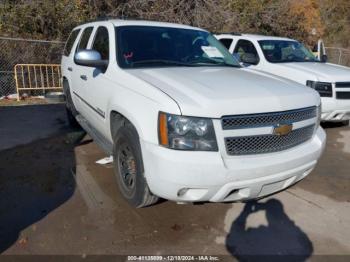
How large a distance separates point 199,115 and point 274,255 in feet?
4.69

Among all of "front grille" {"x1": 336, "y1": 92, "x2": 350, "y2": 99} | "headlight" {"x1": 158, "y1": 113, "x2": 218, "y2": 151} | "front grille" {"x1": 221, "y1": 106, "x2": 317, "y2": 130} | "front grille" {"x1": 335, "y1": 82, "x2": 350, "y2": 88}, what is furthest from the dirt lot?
"front grille" {"x1": 335, "y1": 82, "x2": 350, "y2": 88}

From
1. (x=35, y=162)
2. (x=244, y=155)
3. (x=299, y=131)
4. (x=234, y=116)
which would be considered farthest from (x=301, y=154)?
(x=35, y=162)

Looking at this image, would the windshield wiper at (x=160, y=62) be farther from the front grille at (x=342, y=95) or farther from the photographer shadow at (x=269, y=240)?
the front grille at (x=342, y=95)

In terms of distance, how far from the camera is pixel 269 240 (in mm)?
3178

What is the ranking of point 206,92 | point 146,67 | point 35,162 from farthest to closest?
1. point 35,162
2. point 146,67
3. point 206,92

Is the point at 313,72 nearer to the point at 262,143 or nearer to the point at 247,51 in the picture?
the point at 247,51

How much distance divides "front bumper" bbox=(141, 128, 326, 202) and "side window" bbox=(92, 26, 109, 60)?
1.71 m

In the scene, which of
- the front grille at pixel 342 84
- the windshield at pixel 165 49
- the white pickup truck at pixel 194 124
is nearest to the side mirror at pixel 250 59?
the front grille at pixel 342 84

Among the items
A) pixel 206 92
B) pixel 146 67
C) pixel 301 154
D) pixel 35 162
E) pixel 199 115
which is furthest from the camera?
pixel 35 162

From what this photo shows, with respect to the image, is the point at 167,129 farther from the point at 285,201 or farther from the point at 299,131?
the point at 285,201

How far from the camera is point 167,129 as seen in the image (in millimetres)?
2779

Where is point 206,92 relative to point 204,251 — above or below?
above

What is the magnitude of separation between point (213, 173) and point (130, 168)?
3.45 ft

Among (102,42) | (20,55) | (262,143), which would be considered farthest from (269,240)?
(20,55)
